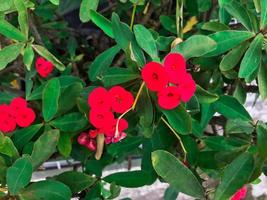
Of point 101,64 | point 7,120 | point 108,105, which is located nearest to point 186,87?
point 108,105

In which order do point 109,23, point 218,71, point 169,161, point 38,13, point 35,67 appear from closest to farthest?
point 169,161, point 109,23, point 218,71, point 35,67, point 38,13

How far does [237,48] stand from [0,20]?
1.50ft

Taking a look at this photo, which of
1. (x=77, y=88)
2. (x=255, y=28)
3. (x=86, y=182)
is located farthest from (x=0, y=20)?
(x=255, y=28)

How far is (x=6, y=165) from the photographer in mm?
919

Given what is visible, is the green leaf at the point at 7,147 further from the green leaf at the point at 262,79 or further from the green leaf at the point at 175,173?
the green leaf at the point at 262,79

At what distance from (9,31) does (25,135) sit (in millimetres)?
215

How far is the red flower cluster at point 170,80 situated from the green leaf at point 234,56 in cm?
17

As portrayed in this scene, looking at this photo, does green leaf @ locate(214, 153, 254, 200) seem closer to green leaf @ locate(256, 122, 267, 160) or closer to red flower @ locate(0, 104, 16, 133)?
green leaf @ locate(256, 122, 267, 160)

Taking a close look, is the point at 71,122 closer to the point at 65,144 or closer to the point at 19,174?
the point at 65,144

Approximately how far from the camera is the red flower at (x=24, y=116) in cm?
97

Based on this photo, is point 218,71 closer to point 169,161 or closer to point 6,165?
point 169,161

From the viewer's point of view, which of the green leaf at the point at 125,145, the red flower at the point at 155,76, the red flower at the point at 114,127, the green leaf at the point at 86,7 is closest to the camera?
the red flower at the point at 155,76

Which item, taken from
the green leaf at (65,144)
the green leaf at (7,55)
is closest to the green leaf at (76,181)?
the green leaf at (65,144)

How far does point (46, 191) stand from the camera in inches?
34.3
